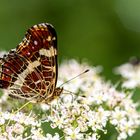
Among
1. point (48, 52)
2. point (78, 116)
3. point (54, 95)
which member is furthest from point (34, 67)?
point (78, 116)

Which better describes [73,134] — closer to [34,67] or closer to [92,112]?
[92,112]

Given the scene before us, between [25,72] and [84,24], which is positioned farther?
[84,24]

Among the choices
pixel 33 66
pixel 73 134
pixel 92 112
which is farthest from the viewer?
pixel 33 66

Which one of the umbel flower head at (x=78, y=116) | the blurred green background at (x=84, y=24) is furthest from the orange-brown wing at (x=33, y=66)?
the blurred green background at (x=84, y=24)


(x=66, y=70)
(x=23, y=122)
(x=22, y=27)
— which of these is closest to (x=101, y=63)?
(x=22, y=27)

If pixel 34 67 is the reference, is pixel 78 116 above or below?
below

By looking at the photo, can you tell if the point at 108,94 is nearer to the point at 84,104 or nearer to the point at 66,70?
the point at 84,104

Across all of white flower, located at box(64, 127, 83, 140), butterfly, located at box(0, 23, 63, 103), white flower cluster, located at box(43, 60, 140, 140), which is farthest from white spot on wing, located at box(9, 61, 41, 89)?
white flower, located at box(64, 127, 83, 140)

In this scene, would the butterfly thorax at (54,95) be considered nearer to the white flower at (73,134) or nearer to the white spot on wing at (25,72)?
the white spot on wing at (25,72)
